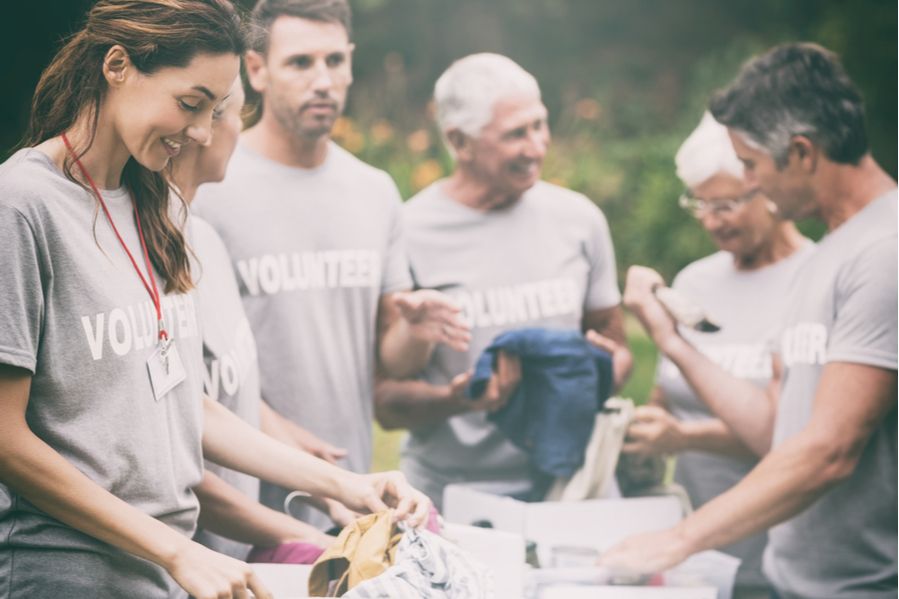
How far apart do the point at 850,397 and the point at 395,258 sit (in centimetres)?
128

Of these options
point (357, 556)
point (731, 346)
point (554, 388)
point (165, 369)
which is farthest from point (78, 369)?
point (731, 346)

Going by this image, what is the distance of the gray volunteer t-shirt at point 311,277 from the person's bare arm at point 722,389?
0.77 m

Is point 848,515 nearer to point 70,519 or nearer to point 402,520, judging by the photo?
point 402,520

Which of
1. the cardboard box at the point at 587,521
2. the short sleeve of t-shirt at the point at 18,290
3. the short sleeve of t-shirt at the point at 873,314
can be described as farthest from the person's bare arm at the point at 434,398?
the short sleeve of t-shirt at the point at 18,290

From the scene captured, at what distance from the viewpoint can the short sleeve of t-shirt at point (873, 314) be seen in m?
2.45

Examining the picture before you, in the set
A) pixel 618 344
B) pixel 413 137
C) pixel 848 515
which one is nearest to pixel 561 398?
pixel 618 344

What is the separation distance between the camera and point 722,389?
2900mm

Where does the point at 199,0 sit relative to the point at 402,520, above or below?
above

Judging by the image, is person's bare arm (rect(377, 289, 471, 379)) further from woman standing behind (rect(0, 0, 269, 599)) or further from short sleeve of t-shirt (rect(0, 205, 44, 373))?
short sleeve of t-shirt (rect(0, 205, 44, 373))

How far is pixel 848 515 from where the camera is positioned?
258cm

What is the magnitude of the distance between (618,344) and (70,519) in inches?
81.4

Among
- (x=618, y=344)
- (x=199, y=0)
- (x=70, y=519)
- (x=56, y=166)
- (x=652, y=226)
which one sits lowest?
(x=652, y=226)

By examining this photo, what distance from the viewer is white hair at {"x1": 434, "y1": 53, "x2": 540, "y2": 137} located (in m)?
3.12

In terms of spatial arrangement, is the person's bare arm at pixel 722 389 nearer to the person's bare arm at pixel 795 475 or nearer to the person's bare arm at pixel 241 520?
the person's bare arm at pixel 795 475
